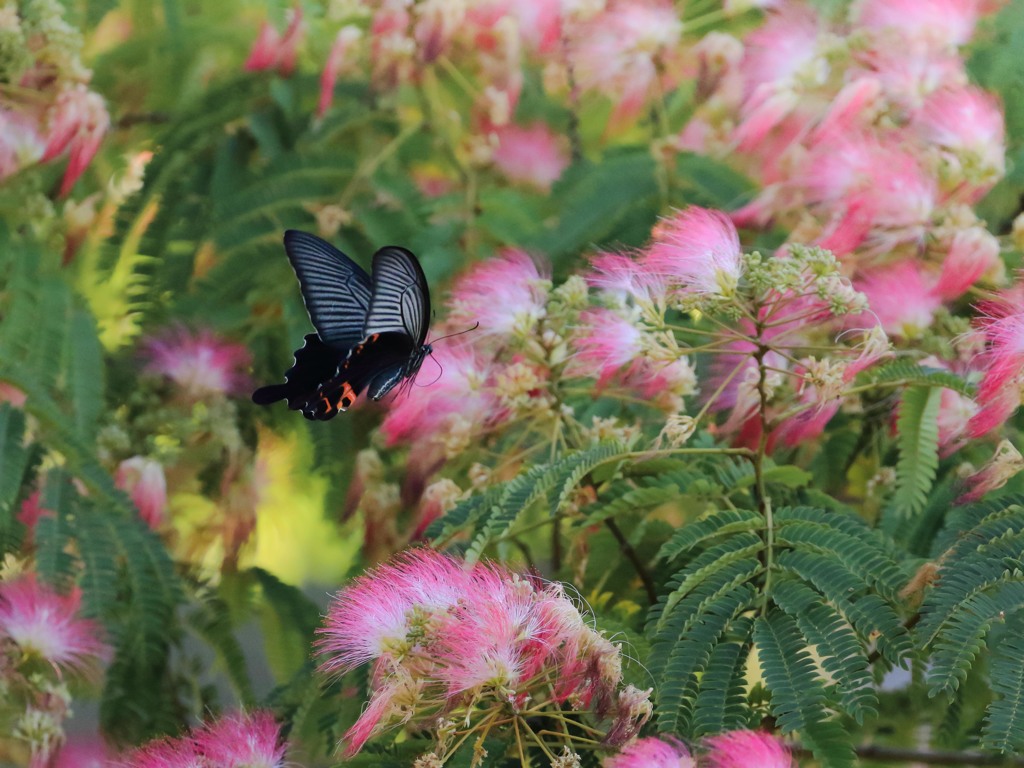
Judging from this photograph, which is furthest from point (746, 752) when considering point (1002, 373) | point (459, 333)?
point (459, 333)

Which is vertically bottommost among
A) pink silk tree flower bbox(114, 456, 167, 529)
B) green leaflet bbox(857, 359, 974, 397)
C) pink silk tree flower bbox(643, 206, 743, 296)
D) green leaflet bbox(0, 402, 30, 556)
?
pink silk tree flower bbox(114, 456, 167, 529)

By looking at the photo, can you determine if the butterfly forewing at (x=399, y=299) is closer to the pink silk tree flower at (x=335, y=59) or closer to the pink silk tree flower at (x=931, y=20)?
the pink silk tree flower at (x=335, y=59)

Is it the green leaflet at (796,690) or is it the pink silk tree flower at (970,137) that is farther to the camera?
the pink silk tree flower at (970,137)

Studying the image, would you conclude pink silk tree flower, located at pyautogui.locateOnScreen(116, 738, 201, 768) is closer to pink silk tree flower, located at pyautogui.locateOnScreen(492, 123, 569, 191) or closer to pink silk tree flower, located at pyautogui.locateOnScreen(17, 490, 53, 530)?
pink silk tree flower, located at pyautogui.locateOnScreen(17, 490, 53, 530)

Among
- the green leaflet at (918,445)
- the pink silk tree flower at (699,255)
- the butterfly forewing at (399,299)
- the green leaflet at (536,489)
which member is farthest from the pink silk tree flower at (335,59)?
the green leaflet at (918,445)

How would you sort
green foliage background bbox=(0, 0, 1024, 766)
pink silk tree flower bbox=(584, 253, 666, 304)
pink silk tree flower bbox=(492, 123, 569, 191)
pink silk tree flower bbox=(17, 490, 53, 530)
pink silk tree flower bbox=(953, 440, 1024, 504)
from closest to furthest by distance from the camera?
green foliage background bbox=(0, 0, 1024, 766) → pink silk tree flower bbox=(953, 440, 1024, 504) → pink silk tree flower bbox=(584, 253, 666, 304) → pink silk tree flower bbox=(17, 490, 53, 530) → pink silk tree flower bbox=(492, 123, 569, 191)

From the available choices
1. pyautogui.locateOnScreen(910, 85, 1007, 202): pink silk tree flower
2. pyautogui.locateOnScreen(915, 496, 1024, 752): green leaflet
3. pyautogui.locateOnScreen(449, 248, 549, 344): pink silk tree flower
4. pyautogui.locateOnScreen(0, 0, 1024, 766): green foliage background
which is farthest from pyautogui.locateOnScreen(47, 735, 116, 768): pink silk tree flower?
pyautogui.locateOnScreen(910, 85, 1007, 202): pink silk tree flower
